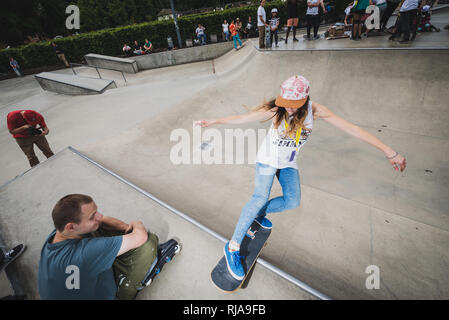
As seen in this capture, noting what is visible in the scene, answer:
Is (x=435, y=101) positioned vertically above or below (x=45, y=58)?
below

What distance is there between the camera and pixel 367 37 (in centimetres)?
761

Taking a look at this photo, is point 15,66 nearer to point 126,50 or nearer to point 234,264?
point 126,50

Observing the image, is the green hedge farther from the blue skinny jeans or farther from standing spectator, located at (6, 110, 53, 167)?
the blue skinny jeans

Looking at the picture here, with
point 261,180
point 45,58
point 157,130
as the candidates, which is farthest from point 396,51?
point 45,58

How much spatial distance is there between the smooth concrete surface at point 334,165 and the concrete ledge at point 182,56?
26.8ft

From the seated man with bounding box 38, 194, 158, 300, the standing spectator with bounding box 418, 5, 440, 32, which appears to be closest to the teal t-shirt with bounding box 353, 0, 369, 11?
the standing spectator with bounding box 418, 5, 440, 32

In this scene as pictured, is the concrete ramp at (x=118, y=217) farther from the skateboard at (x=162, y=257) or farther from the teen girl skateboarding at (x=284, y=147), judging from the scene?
the teen girl skateboarding at (x=284, y=147)

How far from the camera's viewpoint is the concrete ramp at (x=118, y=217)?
1917 mm

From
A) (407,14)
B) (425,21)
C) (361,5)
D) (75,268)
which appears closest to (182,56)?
(361,5)

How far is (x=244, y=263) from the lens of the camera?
2.03 metres

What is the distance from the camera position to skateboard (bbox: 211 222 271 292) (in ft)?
6.13

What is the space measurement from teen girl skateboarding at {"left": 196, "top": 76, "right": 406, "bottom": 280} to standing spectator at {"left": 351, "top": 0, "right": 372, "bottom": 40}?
23.9 feet
